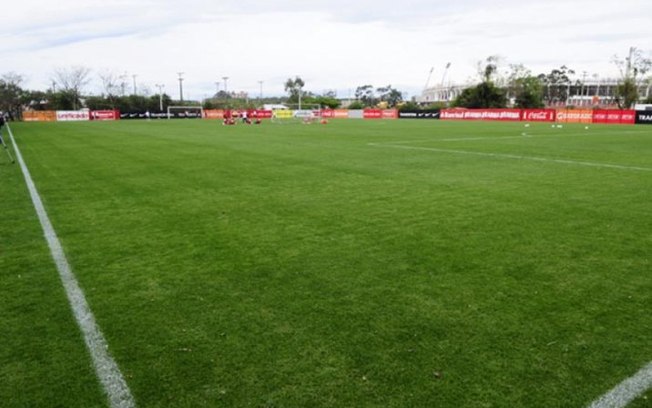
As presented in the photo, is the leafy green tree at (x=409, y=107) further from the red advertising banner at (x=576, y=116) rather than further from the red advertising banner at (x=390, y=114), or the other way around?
the red advertising banner at (x=576, y=116)

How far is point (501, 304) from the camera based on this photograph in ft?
14.4

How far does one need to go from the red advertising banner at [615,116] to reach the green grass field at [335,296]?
40.4 m

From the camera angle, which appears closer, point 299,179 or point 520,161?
point 299,179

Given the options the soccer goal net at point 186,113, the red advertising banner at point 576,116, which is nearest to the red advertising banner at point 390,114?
the soccer goal net at point 186,113

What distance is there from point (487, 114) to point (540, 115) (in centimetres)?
660

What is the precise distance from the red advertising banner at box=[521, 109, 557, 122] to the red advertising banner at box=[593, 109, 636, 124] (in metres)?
4.73

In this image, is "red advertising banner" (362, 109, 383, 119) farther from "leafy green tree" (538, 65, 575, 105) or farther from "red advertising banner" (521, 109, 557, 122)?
"leafy green tree" (538, 65, 575, 105)

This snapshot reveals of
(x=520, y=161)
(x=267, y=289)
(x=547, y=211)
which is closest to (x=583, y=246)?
(x=547, y=211)

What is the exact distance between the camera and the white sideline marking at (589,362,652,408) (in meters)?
3.00

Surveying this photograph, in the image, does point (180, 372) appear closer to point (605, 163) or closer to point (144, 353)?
point (144, 353)

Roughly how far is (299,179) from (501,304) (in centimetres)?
780

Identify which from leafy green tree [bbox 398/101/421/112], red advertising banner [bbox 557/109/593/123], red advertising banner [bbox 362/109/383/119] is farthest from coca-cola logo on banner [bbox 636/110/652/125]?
red advertising banner [bbox 362/109/383/119]

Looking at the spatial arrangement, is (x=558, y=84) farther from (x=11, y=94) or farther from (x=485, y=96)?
(x=11, y=94)

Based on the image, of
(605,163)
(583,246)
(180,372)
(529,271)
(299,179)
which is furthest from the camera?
(605,163)
